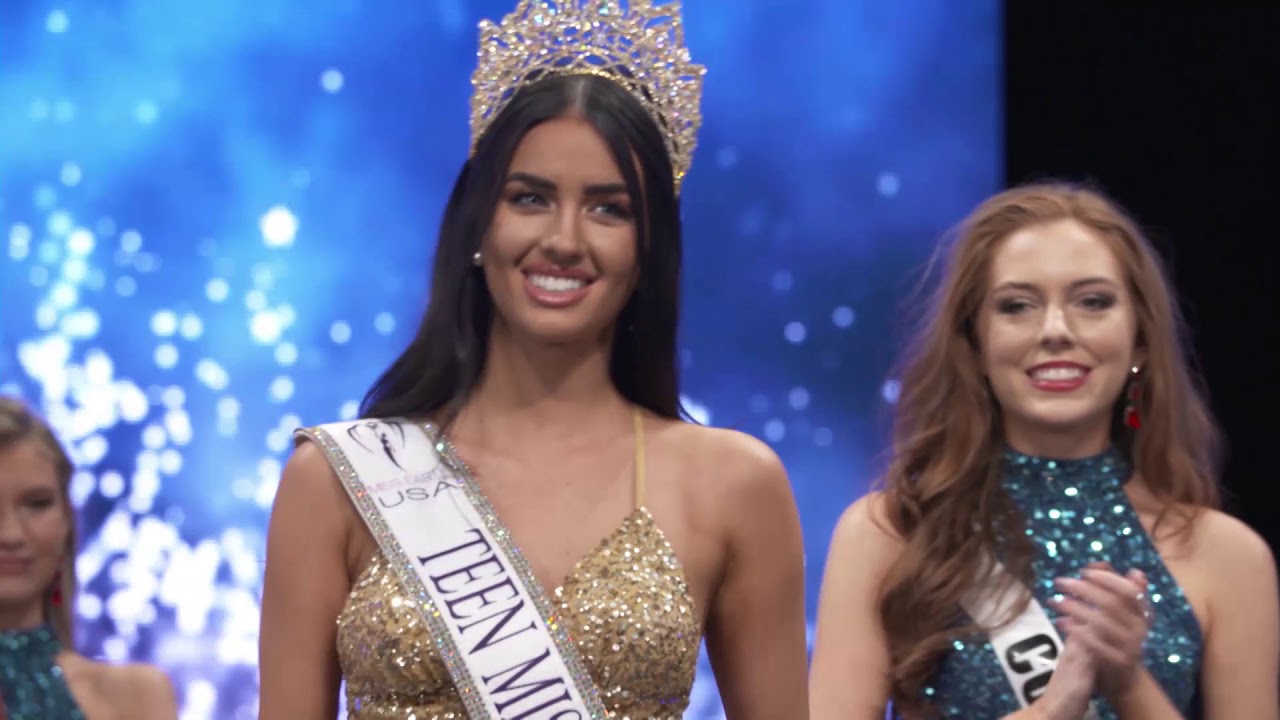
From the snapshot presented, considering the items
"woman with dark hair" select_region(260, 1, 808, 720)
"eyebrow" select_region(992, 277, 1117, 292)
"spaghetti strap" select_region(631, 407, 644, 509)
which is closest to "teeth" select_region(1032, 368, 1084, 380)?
"eyebrow" select_region(992, 277, 1117, 292)

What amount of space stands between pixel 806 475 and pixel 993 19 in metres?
1.14

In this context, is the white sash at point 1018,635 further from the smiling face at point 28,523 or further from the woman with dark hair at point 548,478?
the smiling face at point 28,523

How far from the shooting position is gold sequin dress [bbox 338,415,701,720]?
233 cm

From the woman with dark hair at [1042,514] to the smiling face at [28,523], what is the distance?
3.69 ft

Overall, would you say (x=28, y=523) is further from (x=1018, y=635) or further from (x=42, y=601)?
(x=1018, y=635)

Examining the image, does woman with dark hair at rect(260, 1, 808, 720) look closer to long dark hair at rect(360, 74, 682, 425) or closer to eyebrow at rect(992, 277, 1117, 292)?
long dark hair at rect(360, 74, 682, 425)

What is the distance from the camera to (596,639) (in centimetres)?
236

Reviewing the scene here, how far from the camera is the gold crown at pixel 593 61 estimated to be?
253cm

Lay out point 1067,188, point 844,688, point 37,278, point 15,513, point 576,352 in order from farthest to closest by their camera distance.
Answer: point 37,278 < point 1067,188 < point 844,688 < point 576,352 < point 15,513

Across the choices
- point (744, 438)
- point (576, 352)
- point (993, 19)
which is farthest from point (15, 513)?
point (993, 19)

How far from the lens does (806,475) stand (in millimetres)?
4395

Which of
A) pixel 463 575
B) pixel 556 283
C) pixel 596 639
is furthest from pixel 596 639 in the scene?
pixel 556 283

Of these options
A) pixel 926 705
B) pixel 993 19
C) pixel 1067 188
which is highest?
pixel 993 19

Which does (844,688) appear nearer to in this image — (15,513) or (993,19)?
(15,513)
